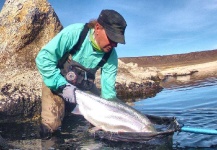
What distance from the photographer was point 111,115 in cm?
487

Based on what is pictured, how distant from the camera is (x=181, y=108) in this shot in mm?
8430

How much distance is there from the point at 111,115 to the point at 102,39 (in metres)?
1.06

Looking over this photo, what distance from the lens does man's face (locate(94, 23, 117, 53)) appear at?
502 cm

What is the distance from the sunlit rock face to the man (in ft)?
5.26

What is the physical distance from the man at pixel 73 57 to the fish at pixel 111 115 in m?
0.18

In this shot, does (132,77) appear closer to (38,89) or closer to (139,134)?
(38,89)

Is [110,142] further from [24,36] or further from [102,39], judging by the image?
[24,36]

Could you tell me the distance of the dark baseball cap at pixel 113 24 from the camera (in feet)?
15.8

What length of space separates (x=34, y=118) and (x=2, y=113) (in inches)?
26.6

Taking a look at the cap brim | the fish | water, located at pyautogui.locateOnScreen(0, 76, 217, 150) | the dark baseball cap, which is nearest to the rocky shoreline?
water, located at pyautogui.locateOnScreen(0, 76, 217, 150)

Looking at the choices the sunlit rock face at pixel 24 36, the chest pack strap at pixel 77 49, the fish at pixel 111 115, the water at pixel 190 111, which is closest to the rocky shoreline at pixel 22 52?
the sunlit rock face at pixel 24 36

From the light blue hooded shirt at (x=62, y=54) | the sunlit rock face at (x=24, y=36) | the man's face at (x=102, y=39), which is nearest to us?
the man's face at (x=102, y=39)

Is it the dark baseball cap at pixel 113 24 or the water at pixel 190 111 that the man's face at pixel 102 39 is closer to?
the dark baseball cap at pixel 113 24

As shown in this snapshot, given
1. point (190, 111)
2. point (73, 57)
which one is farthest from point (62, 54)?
point (190, 111)
